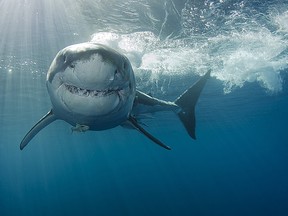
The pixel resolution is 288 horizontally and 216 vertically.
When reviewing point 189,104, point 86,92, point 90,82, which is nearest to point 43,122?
point 86,92

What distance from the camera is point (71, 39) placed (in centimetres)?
1384

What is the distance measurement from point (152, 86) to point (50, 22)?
11957 mm

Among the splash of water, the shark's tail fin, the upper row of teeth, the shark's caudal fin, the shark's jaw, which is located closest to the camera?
the shark's jaw

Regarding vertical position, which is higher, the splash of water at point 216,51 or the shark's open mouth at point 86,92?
the shark's open mouth at point 86,92

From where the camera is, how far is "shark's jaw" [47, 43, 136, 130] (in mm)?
3273

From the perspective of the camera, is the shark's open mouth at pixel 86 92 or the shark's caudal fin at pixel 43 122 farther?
the shark's caudal fin at pixel 43 122

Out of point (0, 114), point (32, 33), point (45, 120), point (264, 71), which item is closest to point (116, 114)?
point (45, 120)

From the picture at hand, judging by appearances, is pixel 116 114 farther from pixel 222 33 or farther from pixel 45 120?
pixel 222 33

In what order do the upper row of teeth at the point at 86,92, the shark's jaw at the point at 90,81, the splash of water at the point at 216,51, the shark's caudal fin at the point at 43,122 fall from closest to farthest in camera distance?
1. the shark's jaw at the point at 90,81
2. the upper row of teeth at the point at 86,92
3. the shark's caudal fin at the point at 43,122
4. the splash of water at the point at 216,51

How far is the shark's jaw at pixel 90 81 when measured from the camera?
3.27m

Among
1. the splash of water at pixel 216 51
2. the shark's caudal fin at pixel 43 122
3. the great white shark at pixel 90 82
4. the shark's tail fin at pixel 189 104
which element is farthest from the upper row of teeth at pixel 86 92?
the splash of water at pixel 216 51

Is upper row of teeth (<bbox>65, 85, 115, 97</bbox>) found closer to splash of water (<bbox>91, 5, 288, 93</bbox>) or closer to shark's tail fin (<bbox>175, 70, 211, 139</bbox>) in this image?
shark's tail fin (<bbox>175, 70, 211, 139</bbox>)

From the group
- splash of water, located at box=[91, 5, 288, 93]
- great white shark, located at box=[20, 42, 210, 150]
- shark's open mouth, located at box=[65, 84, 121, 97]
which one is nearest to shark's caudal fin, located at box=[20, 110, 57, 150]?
great white shark, located at box=[20, 42, 210, 150]

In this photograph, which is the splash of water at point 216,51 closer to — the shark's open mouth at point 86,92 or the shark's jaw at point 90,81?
the shark's jaw at point 90,81
